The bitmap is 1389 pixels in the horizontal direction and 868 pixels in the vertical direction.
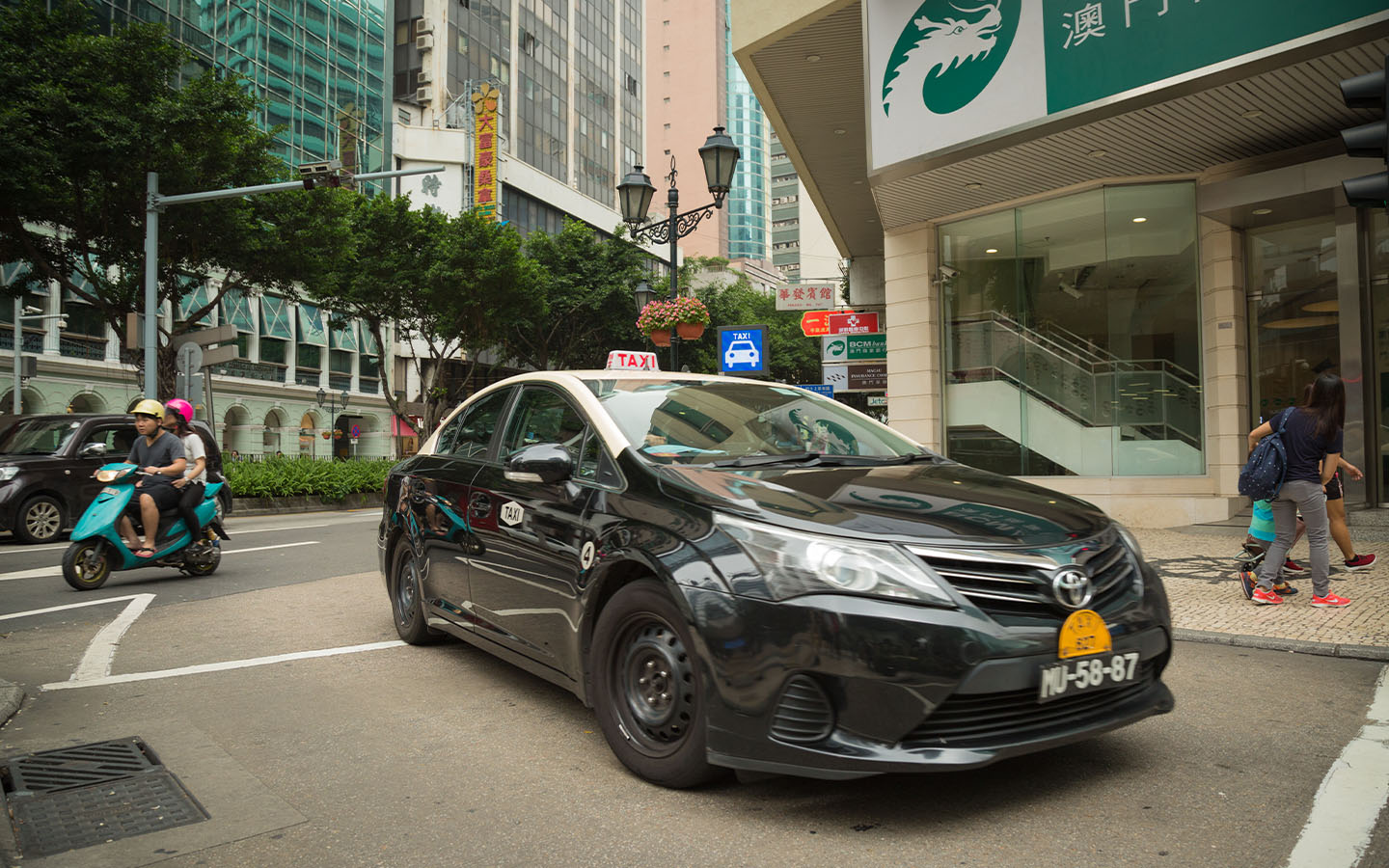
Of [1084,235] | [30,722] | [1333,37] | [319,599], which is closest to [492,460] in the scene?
[30,722]

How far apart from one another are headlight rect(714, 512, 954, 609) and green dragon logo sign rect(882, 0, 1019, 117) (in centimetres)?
1011

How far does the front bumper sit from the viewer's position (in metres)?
2.73

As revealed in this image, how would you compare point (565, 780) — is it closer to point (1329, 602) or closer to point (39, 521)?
point (1329, 602)

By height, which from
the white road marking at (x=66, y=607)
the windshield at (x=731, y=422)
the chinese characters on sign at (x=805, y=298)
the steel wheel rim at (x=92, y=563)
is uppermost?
the chinese characters on sign at (x=805, y=298)

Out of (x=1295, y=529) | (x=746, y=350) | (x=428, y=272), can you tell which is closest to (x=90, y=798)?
(x=1295, y=529)

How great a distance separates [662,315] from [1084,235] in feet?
20.2

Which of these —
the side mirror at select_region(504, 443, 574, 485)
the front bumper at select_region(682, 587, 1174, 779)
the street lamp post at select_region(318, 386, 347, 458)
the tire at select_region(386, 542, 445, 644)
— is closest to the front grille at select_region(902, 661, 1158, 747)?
the front bumper at select_region(682, 587, 1174, 779)

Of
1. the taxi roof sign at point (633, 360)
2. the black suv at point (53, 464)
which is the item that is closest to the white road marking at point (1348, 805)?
the taxi roof sign at point (633, 360)

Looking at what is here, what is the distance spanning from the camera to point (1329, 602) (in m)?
6.74

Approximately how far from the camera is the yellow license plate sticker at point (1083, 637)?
286 cm

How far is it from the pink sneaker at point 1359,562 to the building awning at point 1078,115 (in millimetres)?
4562

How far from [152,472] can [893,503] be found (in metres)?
7.64

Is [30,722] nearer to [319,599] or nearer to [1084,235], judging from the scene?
[319,599]

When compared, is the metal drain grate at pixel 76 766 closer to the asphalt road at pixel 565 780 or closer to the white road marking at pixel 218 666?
the asphalt road at pixel 565 780
